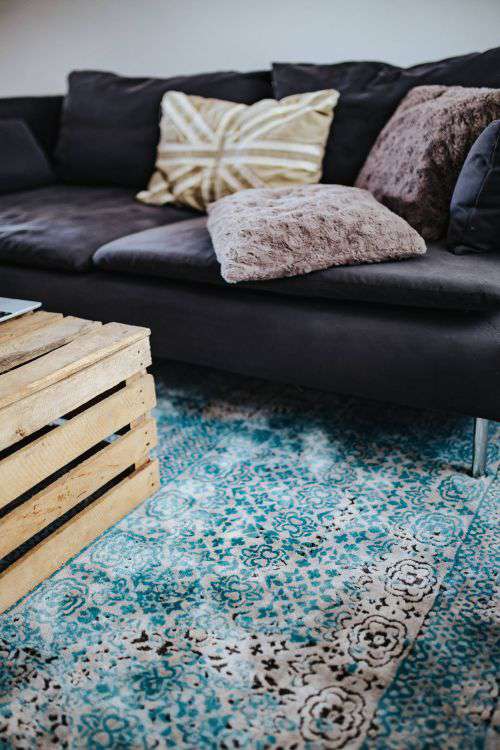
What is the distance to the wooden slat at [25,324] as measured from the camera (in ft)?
4.31

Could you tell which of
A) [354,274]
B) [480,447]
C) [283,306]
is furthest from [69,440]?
[480,447]

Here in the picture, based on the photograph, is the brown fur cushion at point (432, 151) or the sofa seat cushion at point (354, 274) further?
the brown fur cushion at point (432, 151)

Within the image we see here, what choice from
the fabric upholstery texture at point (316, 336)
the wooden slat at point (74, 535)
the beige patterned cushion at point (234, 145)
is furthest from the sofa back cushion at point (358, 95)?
the wooden slat at point (74, 535)

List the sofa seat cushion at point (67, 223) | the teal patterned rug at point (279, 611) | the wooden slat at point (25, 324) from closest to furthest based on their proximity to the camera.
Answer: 1. the teal patterned rug at point (279, 611)
2. the wooden slat at point (25, 324)
3. the sofa seat cushion at point (67, 223)

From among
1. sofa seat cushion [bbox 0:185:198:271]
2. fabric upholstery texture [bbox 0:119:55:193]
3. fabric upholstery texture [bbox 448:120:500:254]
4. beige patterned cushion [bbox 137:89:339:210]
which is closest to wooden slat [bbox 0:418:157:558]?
sofa seat cushion [bbox 0:185:198:271]

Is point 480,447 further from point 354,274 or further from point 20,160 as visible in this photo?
point 20,160

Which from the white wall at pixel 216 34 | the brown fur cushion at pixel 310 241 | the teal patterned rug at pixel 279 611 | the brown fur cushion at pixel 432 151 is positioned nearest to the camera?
the teal patterned rug at pixel 279 611

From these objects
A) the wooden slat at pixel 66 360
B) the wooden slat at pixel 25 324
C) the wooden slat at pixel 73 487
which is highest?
the wooden slat at pixel 25 324

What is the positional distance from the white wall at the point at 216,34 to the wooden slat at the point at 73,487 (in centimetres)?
184

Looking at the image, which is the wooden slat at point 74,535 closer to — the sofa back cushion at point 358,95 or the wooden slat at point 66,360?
the wooden slat at point 66,360

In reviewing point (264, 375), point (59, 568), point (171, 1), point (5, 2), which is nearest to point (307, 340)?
point (264, 375)

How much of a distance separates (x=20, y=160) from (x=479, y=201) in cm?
185

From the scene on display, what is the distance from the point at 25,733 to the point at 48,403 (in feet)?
1.71

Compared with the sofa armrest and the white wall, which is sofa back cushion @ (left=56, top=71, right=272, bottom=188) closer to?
→ the sofa armrest
